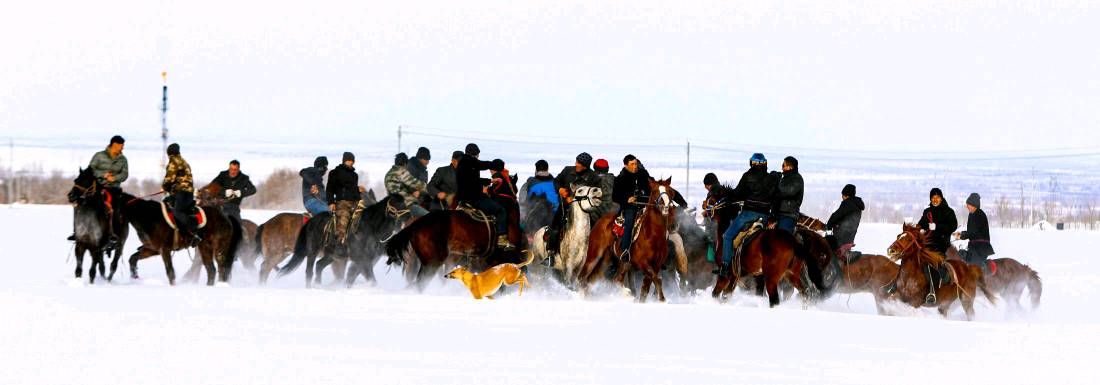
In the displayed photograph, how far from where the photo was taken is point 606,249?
19.9m

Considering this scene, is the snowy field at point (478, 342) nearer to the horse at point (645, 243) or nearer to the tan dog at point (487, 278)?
the tan dog at point (487, 278)

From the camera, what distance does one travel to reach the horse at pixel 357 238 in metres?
22.6

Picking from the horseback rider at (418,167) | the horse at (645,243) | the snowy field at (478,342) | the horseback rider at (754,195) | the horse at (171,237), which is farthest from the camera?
the horseback rider at (418,167)

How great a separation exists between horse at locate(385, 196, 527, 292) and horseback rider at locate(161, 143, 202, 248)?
3.09 meters

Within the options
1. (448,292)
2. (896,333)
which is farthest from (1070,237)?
(896,333)

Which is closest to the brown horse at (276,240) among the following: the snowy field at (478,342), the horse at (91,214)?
the snowy field at (478,342)

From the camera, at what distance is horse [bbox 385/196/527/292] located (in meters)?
20.8

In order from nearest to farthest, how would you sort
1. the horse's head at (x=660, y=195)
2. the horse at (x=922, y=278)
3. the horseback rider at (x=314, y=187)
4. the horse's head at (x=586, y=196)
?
the horse's head at (x=660, y=195) < the horse's head at (x=586, y=196) < the horse at (x=922, y=278) < the horseback rider at (x=314, y=187)

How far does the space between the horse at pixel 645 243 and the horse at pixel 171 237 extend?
5.74 m

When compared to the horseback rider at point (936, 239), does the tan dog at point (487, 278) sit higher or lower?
lower

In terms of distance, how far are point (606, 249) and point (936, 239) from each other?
4503 mm

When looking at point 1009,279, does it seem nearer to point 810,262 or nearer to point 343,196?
point 810,262

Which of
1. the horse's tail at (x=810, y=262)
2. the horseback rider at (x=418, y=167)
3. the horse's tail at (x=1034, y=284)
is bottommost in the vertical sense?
the horse's tail at (x=1034, y=284)

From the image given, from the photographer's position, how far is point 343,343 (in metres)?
14.7
